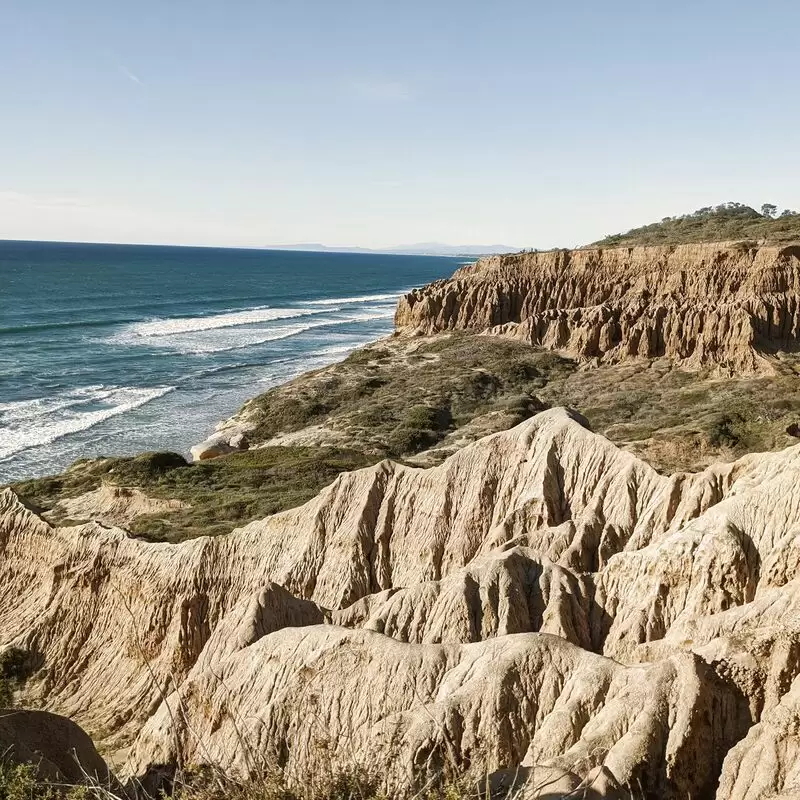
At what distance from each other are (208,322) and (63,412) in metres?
51.2

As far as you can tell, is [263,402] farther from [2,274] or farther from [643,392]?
[2,274]

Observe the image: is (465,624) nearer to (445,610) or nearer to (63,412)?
(445,610)

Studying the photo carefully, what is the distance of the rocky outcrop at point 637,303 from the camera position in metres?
51.8

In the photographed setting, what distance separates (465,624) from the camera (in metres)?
15.7

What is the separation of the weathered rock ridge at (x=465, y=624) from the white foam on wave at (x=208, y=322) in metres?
75.9

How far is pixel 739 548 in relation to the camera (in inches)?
585

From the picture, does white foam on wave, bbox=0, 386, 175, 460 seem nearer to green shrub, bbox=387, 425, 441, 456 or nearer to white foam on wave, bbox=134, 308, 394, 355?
white foam on wave, bbox=134, 308, 394, 355

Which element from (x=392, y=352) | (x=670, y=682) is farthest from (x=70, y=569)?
(x=392, y=352)

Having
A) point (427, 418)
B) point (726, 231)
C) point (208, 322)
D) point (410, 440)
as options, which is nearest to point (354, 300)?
point (208, 322)

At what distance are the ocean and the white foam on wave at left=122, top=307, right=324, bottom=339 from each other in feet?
0.53

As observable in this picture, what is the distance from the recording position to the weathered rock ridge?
11555 mm

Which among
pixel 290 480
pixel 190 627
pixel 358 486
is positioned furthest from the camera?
pixel 290 480

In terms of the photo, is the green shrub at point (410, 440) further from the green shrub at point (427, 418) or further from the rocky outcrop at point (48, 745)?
the rocky outcrop at point (48, 745)

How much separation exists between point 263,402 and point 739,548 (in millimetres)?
45660
